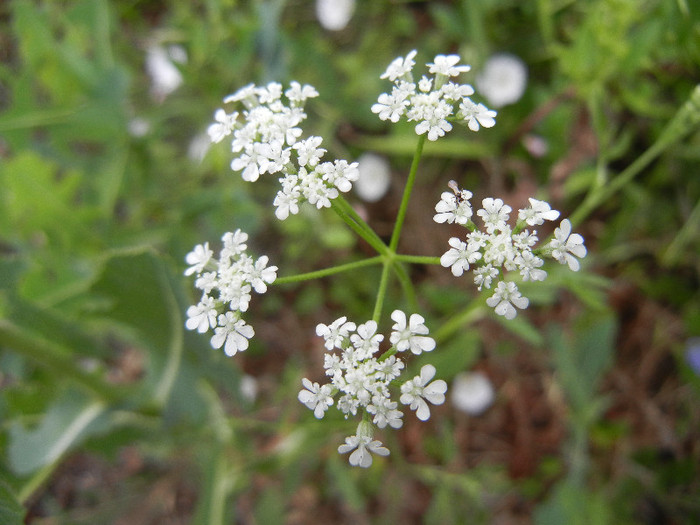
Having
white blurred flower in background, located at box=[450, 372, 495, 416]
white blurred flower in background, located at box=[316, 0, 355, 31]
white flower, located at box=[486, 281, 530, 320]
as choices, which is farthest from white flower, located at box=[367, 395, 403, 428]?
white blurred flower in background, located at box=[316, 0, 355, 31]

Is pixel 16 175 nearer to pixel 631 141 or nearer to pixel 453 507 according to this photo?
pixel 453 507

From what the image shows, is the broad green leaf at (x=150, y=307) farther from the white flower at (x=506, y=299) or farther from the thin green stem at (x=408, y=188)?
the white flower at (x=506, y=299)

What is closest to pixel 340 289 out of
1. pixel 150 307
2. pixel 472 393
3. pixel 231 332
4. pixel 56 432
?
pixel 472 393

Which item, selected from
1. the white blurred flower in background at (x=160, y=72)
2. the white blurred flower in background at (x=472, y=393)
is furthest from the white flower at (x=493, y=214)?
the white blurred flower in background at (x=160, y=72)

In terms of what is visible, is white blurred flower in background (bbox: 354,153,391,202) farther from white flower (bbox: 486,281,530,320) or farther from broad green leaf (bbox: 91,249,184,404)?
white flower (bbox: 486,281,530,320)

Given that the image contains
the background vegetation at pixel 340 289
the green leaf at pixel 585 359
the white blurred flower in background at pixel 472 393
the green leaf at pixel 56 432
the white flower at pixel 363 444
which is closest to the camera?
the white flower at pixel 363 444

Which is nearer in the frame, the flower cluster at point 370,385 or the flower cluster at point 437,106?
the flower cluster at point 370,385

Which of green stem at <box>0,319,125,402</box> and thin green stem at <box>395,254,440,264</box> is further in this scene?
green stem at <box>0,319,125,402</box>
